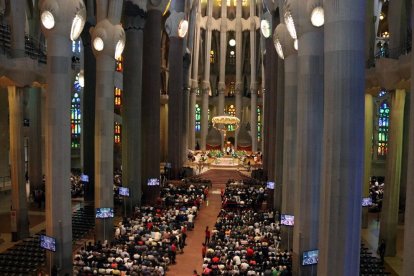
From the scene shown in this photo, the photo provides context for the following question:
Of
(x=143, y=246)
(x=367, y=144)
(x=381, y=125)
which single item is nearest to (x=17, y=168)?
(x=143, y=246)

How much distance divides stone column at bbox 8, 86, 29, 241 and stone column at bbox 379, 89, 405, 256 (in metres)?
17.1

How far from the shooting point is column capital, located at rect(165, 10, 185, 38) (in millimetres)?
39438

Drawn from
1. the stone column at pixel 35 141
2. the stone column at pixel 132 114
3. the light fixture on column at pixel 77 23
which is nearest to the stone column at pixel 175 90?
the stone column at pixel 35 141

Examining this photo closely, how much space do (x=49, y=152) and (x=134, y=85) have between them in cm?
1129

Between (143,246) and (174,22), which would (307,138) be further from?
(174,22)

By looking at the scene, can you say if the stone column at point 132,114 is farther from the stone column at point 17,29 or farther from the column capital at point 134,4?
the stone column at point 17,29

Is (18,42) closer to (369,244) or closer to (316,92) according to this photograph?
(316,92)

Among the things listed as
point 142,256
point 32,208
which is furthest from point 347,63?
point 32,208

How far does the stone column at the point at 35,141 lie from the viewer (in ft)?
102

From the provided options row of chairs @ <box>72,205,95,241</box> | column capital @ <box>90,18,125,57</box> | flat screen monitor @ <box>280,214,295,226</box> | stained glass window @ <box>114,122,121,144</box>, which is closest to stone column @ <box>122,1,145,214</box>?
row of chairs @ <box>72,205,95,241</box>

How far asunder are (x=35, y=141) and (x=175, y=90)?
531 inches

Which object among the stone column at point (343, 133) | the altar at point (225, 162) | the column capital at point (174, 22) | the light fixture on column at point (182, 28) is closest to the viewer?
the stone column at point (343, 133)

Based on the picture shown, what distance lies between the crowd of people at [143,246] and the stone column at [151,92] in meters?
4.85

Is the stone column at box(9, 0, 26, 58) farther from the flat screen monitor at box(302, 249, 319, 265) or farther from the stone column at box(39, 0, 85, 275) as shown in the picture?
the flat screen monitor at box(302, 249, 319, 265)
